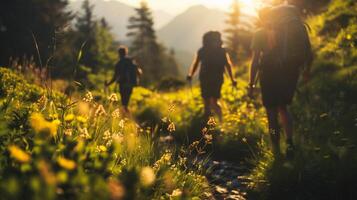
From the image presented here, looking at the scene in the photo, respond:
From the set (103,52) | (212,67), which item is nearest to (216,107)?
(212,67)

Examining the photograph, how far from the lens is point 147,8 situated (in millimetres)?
56000

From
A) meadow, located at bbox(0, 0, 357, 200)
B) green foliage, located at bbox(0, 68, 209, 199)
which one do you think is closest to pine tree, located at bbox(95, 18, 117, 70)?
meadow, located at bbox(0, 0, 357, 200)

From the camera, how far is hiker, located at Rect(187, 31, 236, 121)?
9.12 metres

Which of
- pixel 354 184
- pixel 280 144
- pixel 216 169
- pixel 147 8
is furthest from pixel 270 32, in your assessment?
pixel 147 8

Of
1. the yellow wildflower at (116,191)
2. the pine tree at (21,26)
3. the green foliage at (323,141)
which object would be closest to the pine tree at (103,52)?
the pine tree at (21,26)

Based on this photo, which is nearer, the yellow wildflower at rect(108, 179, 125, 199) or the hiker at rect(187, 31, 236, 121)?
the yellow wildflower at rect(108, 179, 125, 199)

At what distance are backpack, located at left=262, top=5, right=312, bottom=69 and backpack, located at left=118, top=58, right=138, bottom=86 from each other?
233 inches

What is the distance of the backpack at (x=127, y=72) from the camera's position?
1147 cm

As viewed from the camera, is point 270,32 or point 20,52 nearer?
point 270,32

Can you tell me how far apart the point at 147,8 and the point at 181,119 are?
1885 inches

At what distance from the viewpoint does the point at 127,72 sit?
1153cm

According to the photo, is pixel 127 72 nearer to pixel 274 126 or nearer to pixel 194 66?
pixel 194 66

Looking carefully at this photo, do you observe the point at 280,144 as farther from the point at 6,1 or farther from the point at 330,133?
the point at 6,1

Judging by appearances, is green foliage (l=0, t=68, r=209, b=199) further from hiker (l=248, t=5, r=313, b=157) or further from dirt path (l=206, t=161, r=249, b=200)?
hiker (l=248, t=5, r=313, b=157)
